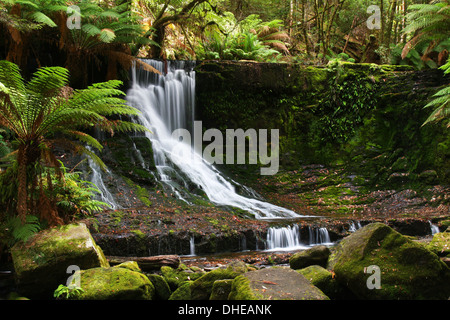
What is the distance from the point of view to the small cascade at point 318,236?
6.21m

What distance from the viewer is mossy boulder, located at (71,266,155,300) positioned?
3121 millimetres

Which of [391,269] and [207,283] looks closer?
[391,269]

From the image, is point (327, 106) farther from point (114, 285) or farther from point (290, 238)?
point (114, 285)

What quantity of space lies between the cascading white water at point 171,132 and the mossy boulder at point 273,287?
4.55 metres

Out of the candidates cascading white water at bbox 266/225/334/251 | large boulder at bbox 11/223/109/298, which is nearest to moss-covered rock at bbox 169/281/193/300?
large boulder at bbox 11/223/109/298

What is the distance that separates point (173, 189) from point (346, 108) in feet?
21.3

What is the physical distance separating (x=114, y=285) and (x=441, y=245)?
385cm

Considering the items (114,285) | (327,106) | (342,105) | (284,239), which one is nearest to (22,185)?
(114,285)

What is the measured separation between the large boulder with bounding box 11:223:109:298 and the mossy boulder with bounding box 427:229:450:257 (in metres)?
3.93

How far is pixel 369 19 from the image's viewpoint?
15562 millimetres

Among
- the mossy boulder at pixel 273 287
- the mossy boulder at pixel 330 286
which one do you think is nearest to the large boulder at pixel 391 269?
the mossy boulder at pixel 330 286

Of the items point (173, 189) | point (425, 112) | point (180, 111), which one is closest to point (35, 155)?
point (173, 189)

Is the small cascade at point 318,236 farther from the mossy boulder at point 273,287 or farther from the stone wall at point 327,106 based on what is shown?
the stone wall at point 327,106

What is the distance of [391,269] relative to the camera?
3254mm
